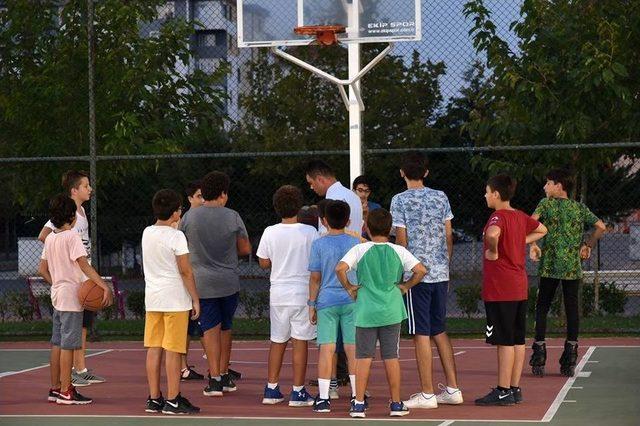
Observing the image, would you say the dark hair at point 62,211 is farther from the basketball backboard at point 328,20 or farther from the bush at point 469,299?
the bush at point 469,299

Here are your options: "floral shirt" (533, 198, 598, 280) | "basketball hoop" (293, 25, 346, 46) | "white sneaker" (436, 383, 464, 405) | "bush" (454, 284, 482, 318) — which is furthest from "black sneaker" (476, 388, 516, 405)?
"bush" (454, 284, 482, 318)

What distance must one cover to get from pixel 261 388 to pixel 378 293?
266 cm

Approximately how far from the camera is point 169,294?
10.5 m

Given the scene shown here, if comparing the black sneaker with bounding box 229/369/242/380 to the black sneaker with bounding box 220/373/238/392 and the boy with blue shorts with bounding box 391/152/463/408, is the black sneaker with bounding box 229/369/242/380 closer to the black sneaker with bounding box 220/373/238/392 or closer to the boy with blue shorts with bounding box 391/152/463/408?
the black sneaker with bounding box 220/373/238/392

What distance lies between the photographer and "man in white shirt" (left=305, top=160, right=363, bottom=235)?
1121cm

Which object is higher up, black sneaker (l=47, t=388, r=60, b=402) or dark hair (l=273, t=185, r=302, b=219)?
dark hair (l=273, t=185, r=302, b=219)

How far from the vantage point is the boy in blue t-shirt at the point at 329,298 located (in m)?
10.4

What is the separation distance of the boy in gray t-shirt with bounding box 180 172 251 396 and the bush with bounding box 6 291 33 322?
33.4 ft

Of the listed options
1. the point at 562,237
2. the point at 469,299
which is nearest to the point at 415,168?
the point at 562,237

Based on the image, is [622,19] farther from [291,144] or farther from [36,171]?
[291,144]

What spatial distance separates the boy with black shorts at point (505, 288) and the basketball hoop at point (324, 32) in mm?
4444

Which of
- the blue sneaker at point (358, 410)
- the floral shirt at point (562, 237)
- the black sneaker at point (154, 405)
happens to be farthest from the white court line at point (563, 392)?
the black sneaker at point (154, 405)

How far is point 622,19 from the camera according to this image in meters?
17.8

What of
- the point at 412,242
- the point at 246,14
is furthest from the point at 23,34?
the point at 412,242
